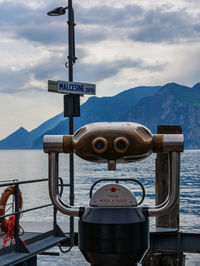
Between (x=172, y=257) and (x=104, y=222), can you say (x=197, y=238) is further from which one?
(x=104, y=222)

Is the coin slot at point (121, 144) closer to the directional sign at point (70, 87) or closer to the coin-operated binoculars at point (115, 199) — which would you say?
the coin-operated binoculars at point (115, 199)

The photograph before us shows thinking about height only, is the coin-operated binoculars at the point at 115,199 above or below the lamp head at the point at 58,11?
below

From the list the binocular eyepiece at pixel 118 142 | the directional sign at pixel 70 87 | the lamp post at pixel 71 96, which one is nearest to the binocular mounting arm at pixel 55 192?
the binocular eyepiece at pixel 118 142

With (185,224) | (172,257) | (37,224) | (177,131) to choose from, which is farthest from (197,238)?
(185,224)

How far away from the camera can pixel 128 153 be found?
2.26 m

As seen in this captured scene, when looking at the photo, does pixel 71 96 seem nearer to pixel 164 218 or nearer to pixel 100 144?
pixel 164 218

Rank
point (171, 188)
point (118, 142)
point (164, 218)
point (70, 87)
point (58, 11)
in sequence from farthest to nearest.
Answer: point (164, 218) → point (58, 11) → point (70, 87) → point (171, 188) → point (118, 142)

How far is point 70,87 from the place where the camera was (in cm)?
888

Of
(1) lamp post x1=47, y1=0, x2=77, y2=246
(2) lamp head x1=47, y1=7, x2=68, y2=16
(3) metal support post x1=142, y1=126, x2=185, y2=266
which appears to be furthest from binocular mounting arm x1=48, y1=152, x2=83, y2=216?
(3) metal support post x1=142, y1=126, x2=185, y2=266

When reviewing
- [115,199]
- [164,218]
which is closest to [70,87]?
[164,218]

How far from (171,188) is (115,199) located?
274 millimetres

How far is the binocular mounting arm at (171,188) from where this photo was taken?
2.35m

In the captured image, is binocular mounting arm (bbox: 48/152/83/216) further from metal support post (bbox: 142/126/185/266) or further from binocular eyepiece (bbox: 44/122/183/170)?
metal support post (bbox: 142/126/185/266)

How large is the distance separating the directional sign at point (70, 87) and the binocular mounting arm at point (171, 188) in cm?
641
